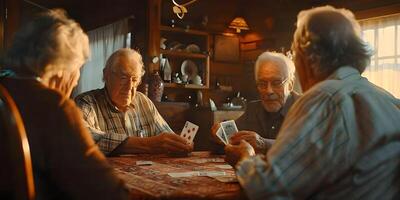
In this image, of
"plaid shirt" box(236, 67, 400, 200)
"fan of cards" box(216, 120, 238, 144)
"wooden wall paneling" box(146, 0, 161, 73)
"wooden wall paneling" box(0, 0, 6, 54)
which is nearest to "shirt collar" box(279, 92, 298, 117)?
"fan of cards" box(216, 120, 238, 144)

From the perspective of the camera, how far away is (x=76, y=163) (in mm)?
1263

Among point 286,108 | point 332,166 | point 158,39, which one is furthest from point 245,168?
point 158,39

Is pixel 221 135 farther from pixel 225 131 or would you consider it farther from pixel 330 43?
pixel 330 43

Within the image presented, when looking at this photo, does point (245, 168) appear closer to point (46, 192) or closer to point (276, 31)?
point (46, 192)

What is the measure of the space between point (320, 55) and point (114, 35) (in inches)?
191

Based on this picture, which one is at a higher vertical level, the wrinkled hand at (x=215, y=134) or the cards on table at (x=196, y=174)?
the wrinkled hand at (x=215, y=134)

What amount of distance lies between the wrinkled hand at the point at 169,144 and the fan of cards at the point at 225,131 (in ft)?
0.73

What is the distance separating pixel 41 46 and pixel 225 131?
1.30 m

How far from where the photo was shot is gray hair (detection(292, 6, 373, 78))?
1.48m

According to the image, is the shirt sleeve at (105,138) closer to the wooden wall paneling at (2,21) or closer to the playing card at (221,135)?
the playing card at (221,135)

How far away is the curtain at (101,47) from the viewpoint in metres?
5.84

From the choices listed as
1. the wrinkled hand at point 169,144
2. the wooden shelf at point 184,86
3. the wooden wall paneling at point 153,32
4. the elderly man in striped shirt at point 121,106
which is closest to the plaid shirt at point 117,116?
the elderly man in striped shirt at point 121,106

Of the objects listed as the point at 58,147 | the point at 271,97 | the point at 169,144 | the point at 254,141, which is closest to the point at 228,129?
the point at 254,141

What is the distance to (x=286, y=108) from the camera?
2.90m
